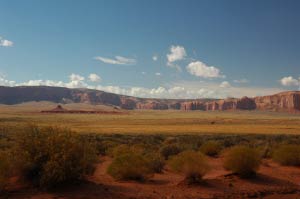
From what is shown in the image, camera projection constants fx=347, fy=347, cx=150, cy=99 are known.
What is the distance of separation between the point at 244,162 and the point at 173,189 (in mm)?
4180

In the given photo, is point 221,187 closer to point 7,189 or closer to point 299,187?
point 299,187

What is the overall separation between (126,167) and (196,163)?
10.2 feet

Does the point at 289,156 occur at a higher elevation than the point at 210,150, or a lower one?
higher

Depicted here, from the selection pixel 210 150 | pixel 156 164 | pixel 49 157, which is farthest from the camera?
pixel 210 150

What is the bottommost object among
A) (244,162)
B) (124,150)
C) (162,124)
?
(162,124)

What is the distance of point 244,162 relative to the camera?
1648 cm

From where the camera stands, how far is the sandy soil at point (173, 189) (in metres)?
12.7

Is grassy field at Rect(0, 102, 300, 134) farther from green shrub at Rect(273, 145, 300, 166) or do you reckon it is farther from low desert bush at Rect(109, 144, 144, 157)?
green shrub at Rect(273, 145, 300, 166)

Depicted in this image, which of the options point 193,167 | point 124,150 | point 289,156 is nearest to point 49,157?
point 193,167

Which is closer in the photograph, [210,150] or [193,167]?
[193,167]

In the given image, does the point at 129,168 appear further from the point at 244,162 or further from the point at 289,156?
the point at 289,156

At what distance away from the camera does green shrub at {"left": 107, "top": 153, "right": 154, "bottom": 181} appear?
1549 centimetres

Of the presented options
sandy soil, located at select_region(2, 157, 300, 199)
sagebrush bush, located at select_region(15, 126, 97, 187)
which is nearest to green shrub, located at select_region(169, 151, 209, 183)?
sandy soil, located at select_region(2, 157, 300, 199)

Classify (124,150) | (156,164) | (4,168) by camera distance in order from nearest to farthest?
(4,168) < (156,164) < (124,150)
